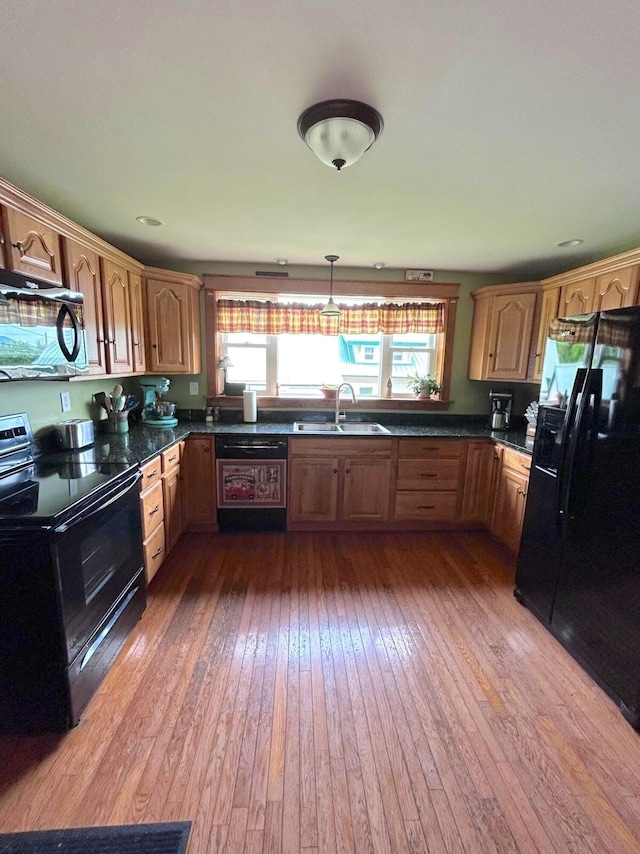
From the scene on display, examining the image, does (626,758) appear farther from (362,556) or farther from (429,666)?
(362,556)

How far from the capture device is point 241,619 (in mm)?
2061

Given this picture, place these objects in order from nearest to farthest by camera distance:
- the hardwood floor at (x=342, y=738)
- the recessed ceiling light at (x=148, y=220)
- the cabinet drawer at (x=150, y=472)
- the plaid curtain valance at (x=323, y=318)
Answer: the hardwood floor at (x=342, y=738) → the cabinet drawer at (x=150, y=472) → the recessed ceiling light at (x=148, y=220) → the plaid curtain valance at (x=323, y=318)

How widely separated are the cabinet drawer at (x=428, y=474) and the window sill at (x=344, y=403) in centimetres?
70

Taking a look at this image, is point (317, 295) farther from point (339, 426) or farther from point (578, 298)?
point (578, 298)

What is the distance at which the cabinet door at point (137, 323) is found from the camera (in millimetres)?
2764

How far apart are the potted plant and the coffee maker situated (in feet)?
1.77

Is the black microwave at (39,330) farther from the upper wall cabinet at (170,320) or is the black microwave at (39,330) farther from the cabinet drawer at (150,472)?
the upper wall cabinet at (170,320)

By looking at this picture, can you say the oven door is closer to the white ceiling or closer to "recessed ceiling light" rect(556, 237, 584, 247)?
the white ceiling

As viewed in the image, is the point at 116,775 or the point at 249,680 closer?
the point at 116,775

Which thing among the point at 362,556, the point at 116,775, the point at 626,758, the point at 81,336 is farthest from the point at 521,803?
the point at 81,336

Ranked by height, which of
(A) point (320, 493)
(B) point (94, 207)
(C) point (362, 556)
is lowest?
(C) point (362, 556)

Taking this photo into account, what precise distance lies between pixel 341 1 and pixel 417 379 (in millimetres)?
2945

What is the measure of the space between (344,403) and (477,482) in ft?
4.72

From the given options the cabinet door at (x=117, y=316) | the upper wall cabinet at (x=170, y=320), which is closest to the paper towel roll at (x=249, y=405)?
the upper wall cabinet at (x=170, y=320)
